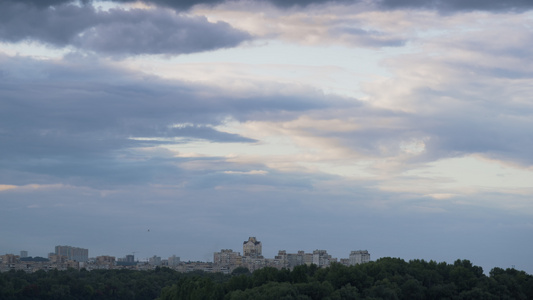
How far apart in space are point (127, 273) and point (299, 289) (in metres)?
100

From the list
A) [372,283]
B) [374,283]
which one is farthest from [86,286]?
[372,283]

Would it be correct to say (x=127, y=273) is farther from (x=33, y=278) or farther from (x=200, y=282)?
(x=200, y=282)

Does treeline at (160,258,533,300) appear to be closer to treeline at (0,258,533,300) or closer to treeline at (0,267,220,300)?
treeline at (0,258,533,300)

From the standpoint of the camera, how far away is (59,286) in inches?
5655

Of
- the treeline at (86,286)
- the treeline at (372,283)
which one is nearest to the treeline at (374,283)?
the treeline at (372,283)

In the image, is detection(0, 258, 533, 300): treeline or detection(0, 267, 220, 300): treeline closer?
detection(0, 258, 533, 300): treeline

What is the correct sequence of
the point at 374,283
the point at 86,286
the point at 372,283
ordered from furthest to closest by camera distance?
the point at 86,286 < the point at 374,283 < the point at 372,283

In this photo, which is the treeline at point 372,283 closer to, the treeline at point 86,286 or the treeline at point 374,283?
the treeline at point 374,283

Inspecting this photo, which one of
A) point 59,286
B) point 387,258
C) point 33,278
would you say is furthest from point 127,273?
point 387,258

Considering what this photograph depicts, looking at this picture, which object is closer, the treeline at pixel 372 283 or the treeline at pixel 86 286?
the treeline at pixel 372 283

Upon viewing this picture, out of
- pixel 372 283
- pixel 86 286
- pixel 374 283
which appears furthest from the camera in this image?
pixel 86 286

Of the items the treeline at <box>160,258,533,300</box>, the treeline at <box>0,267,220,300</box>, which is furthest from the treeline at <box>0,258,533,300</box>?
the treeline at <box>0,267,220,300</box>

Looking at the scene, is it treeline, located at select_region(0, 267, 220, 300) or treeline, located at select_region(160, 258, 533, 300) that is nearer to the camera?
treeline, located at select_region(160, 258, 533, 300)

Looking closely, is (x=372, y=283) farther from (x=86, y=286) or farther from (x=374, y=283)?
(x=86, y=286)
